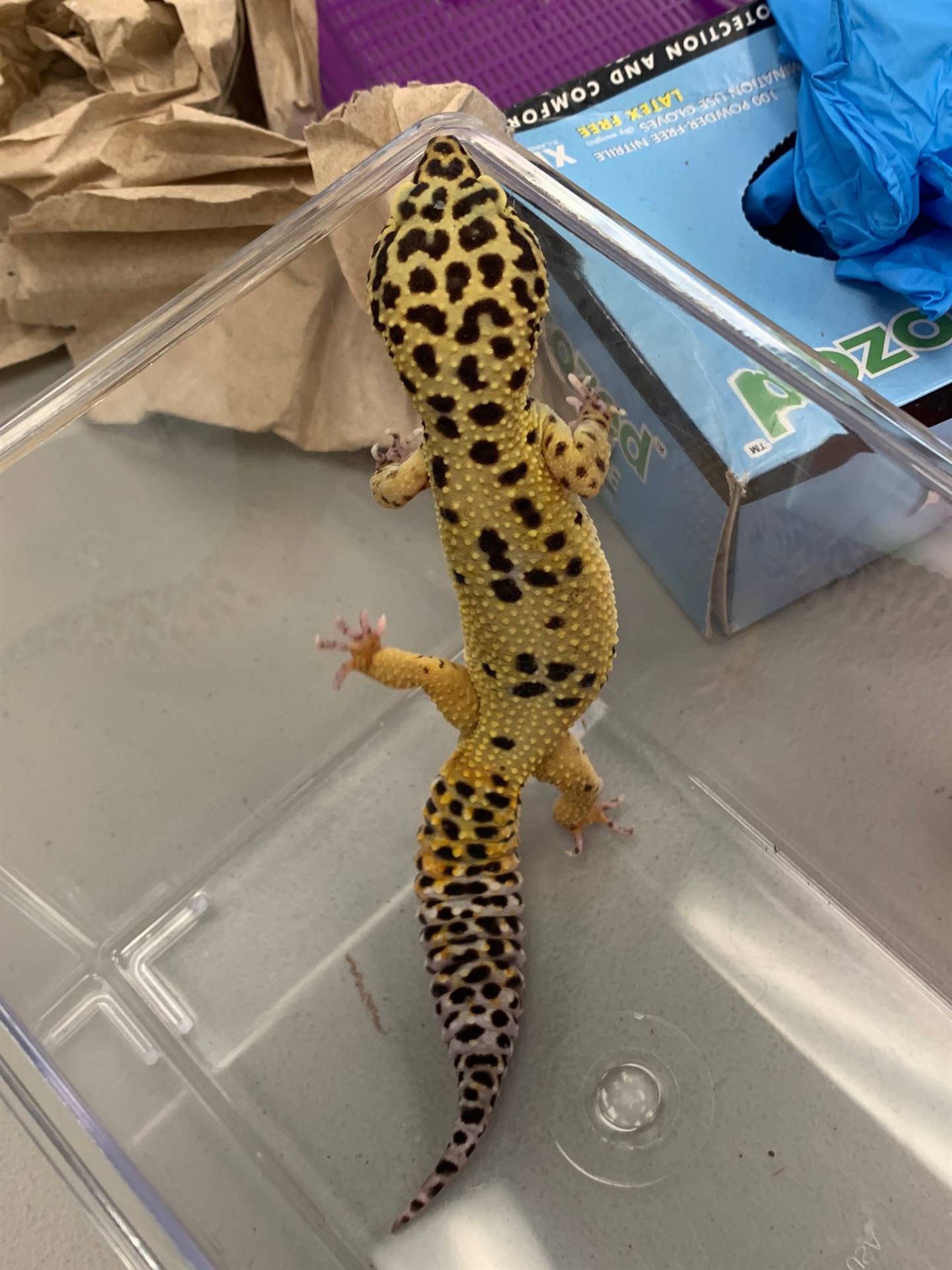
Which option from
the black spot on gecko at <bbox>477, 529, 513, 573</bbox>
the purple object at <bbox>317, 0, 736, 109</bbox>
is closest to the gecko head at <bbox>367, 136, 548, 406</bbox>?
the black spot on gecko at <bbox>477, 529, 513, 573</bbox>

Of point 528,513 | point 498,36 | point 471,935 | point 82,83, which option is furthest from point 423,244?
point 82,83

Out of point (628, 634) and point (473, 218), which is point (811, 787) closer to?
point (628, 634)

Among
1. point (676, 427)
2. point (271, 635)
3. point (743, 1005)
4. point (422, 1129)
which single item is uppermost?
point (676, 427)

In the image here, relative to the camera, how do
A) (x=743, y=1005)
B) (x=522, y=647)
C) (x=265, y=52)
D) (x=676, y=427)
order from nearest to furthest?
(x=522, y=647) → (x=676, y=427) → (x=743, y=1005) → (x=265, y=52)

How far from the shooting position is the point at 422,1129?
1.25 metres

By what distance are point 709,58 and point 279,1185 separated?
161cm

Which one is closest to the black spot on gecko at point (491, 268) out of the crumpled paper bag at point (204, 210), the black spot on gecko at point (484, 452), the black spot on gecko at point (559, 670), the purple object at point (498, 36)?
the black spot on gecko at point (484, 452)

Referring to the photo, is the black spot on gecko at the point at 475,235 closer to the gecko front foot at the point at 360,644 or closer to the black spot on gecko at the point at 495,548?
the black spot on gecko at the point at 495,548

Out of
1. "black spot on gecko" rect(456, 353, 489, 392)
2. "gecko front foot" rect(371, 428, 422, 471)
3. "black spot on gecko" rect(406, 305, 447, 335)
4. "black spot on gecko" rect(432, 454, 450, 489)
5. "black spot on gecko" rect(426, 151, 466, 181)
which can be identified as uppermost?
"black spot on gecko" rect(426, 151, 466, 181)

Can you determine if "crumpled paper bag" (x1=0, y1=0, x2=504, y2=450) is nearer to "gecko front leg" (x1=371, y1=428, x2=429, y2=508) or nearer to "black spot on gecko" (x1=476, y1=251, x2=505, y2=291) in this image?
"gecko front leg" (x1=371, y1=428, x2=429, y2=508)

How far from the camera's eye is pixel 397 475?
104 centimetres

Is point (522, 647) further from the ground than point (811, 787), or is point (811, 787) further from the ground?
point (522, 647)

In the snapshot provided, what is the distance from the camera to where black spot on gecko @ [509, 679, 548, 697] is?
1086mm

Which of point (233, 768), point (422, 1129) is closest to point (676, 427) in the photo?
point (233, 768)
